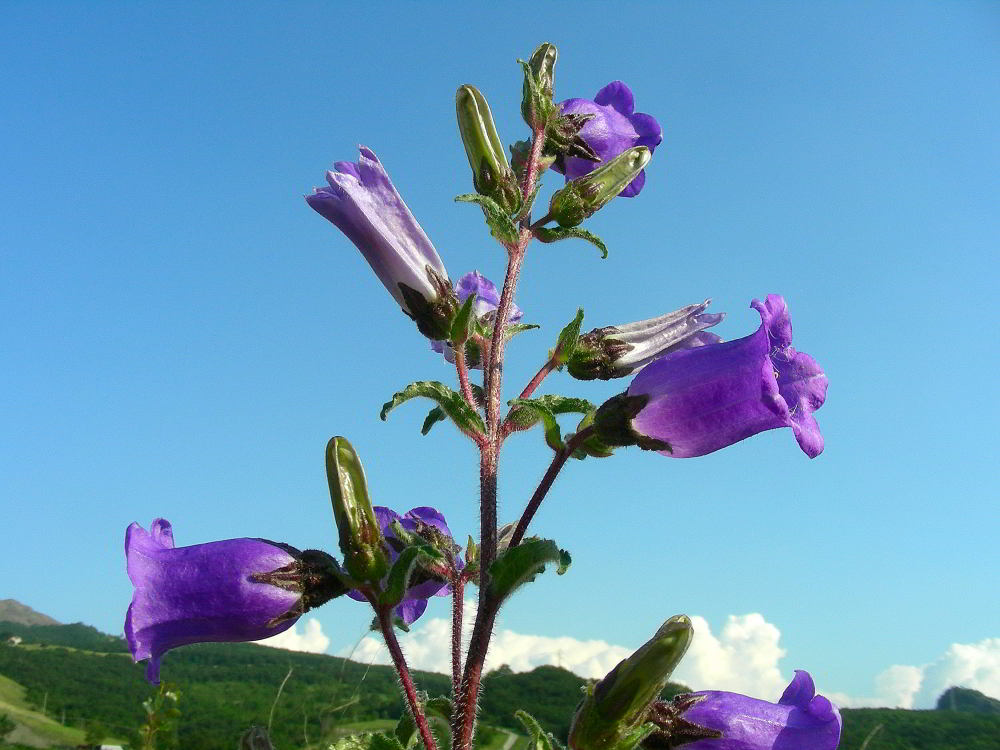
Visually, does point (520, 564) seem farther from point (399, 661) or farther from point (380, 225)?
point (380, 225)

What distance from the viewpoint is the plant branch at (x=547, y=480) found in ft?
10.0

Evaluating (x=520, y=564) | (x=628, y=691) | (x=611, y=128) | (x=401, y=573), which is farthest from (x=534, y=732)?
(x=611, y=128)

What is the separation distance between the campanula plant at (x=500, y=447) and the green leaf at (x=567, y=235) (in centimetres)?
1

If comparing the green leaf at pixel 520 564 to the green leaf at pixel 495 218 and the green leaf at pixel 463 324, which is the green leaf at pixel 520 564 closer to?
the green leaf at pixel 463 324

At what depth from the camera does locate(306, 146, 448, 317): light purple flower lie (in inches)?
134

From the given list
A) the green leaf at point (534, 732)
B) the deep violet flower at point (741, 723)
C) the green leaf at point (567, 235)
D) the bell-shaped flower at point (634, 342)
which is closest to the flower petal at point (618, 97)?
the green leaf at point (567, 235)

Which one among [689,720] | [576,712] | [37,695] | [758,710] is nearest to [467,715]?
[576,712]

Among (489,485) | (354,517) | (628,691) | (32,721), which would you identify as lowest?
(32,721)

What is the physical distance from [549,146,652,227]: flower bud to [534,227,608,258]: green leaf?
0.03 m

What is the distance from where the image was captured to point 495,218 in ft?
11.0

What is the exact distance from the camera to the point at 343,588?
3008mm

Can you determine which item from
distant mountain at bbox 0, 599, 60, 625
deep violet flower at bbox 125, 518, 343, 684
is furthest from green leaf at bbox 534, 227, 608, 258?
distant mountain at bbox 0, 599, 60, 625

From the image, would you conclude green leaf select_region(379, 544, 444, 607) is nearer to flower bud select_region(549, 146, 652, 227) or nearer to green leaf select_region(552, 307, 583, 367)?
green leaf select_region(552, 307, 583, 367)

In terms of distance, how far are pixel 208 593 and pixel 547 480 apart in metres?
1.30
